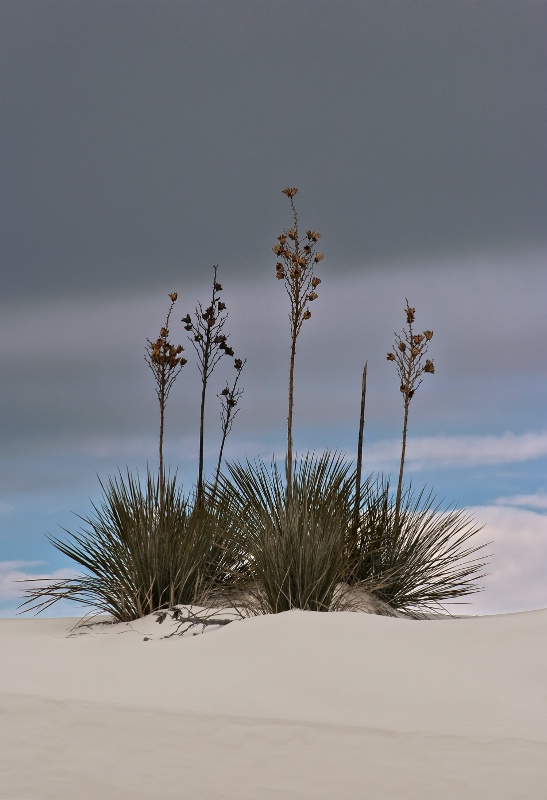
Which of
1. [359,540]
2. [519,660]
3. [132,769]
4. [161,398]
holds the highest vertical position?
[161,398]

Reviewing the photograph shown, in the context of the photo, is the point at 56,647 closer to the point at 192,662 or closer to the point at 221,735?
the point at 192,662

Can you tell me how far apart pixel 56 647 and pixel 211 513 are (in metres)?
1.62

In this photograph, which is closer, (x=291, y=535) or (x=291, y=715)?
(x=291, y=715)

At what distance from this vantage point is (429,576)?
7098 millimetres

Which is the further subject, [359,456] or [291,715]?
[359,456]

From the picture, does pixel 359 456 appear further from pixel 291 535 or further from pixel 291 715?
pixel 291 715

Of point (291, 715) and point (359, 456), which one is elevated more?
point (359, 456)

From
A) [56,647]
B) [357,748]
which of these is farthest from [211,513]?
[357,748]

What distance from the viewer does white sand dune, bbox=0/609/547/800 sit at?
11.8 feet

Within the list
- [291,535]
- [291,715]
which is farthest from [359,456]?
[291,715]

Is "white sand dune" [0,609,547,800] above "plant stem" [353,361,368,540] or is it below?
below

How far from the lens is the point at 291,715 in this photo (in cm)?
395

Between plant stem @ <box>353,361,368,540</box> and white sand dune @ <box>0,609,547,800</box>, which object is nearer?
white sand dune @ <box>0,609,547,800</box>

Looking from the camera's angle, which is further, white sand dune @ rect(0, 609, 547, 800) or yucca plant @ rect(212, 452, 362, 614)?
yucca plant @ rect(212, 452, 362, 614)
